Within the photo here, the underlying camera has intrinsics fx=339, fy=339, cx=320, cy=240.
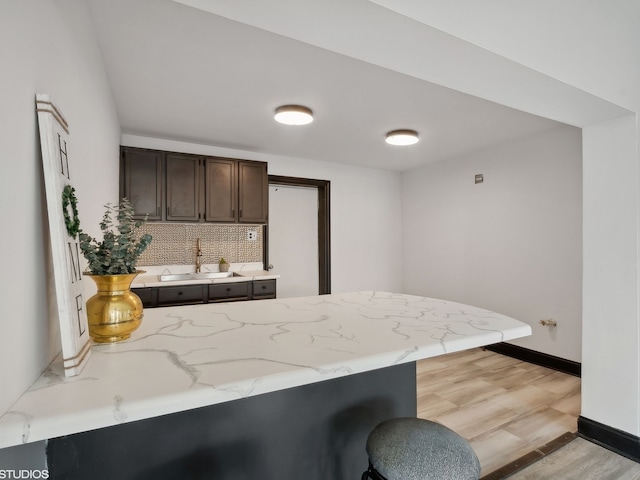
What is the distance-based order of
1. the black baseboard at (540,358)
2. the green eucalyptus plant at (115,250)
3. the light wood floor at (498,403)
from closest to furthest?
1. the green eucalyptus plant at (115,250)
2. the light wood floor at (498,403)
3. the black baseboard at (540,358)

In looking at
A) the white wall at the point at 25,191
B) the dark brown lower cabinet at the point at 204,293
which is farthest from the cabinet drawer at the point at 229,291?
the white wall at the point at 25,191

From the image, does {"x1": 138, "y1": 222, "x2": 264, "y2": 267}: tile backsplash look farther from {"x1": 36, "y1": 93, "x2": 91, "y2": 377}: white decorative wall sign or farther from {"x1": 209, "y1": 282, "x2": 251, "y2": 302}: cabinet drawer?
{"x1": 36, "y1": 93, "x2": 91, "y2": 377}: white decorative wall sign

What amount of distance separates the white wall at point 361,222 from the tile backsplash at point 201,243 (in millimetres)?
935

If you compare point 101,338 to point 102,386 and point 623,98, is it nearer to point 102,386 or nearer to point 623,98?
point 102,386

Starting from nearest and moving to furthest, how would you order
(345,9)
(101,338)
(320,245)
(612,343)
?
(101,338), (345,9), (612,343), (320,245)

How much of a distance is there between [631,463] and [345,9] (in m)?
2.88

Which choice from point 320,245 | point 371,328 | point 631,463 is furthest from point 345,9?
point 320,245

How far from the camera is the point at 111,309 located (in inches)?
37.4

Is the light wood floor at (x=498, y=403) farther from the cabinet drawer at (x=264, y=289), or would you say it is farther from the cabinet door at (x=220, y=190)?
the cabinet door at (x=220, y=190)

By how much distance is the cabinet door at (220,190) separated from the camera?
3.75 metres

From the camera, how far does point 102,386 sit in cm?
71

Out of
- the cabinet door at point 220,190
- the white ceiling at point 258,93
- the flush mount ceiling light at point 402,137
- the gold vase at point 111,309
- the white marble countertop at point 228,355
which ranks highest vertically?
the white ceiling at point 258,93

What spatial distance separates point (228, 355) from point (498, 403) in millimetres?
2727

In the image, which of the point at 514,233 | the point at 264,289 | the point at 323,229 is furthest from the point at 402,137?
the point at 264,289
